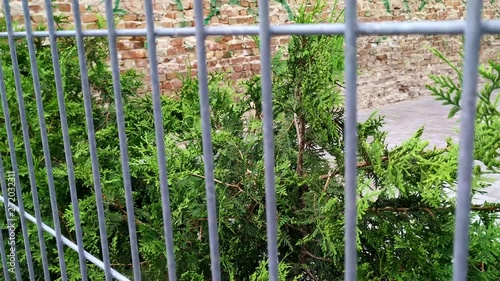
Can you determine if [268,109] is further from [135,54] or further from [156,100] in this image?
[135,54]

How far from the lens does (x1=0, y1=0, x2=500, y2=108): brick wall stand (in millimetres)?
4980

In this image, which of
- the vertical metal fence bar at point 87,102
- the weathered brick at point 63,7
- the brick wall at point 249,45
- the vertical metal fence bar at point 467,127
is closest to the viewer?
the vertical metal fence bar at point 467,127

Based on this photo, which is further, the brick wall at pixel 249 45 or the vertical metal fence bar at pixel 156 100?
the brick wall at pixel 249 45

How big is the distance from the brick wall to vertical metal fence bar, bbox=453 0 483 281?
2.31 meters

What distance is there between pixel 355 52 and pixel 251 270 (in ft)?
2.96

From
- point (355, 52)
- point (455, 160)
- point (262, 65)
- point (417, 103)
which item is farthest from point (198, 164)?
point (417, 103)

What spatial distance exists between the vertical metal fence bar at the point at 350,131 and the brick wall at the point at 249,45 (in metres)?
2.19

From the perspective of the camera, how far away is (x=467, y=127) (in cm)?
42

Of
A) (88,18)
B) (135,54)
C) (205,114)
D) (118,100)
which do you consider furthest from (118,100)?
(135,54)

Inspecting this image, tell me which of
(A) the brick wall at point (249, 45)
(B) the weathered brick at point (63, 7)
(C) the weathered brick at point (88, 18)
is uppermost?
(B) the weathered brick at point (63, 7)

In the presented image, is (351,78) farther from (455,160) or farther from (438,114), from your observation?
(438,114)

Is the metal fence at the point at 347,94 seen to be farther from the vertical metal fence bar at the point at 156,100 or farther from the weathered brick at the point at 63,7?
the weathered brick at the point at 63,7

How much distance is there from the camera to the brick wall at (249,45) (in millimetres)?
4980

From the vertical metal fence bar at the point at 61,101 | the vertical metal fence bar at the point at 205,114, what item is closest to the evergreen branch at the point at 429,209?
the vertical metal fence bar at the point at 205,114
